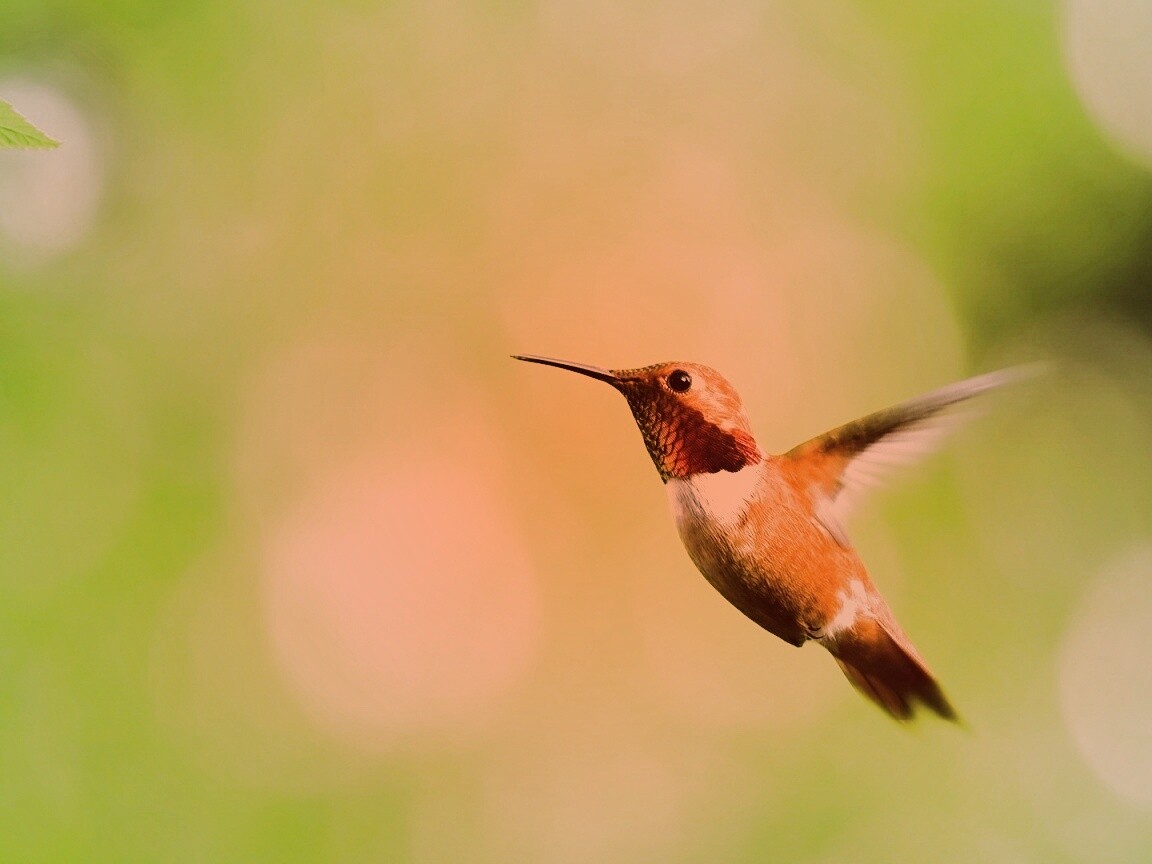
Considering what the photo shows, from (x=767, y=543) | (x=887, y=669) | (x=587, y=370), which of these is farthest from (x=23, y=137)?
(x=887, y=669)

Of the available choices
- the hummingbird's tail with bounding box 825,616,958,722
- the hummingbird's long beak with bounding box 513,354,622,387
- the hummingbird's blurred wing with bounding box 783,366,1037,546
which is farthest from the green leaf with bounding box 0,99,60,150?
the hummingbird's tail with bounding box 825,616,958,722

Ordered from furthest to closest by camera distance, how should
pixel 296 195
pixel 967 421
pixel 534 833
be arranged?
pixel 296 195
pixel 534 833
pixel 967 421


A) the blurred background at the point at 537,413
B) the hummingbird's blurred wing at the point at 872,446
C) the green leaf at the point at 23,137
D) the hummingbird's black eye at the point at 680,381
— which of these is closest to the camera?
the green leaf at the point at 23,137

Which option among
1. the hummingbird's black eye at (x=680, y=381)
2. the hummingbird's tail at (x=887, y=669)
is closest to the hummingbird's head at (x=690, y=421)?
the hummingbird's black eye at (x=680, y=381)

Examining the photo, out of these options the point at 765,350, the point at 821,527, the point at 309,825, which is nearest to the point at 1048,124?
the point at 765,350

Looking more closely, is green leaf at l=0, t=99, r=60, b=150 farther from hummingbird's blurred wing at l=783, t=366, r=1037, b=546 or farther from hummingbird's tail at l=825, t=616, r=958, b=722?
hummingbird's tail at l=825, t=616, r=958, b=722

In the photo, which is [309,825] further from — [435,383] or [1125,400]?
[1125,400]

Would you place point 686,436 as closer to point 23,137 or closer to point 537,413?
point 537,413

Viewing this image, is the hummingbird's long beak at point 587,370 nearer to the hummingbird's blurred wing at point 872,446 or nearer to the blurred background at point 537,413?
the blurred background at point 537,413
